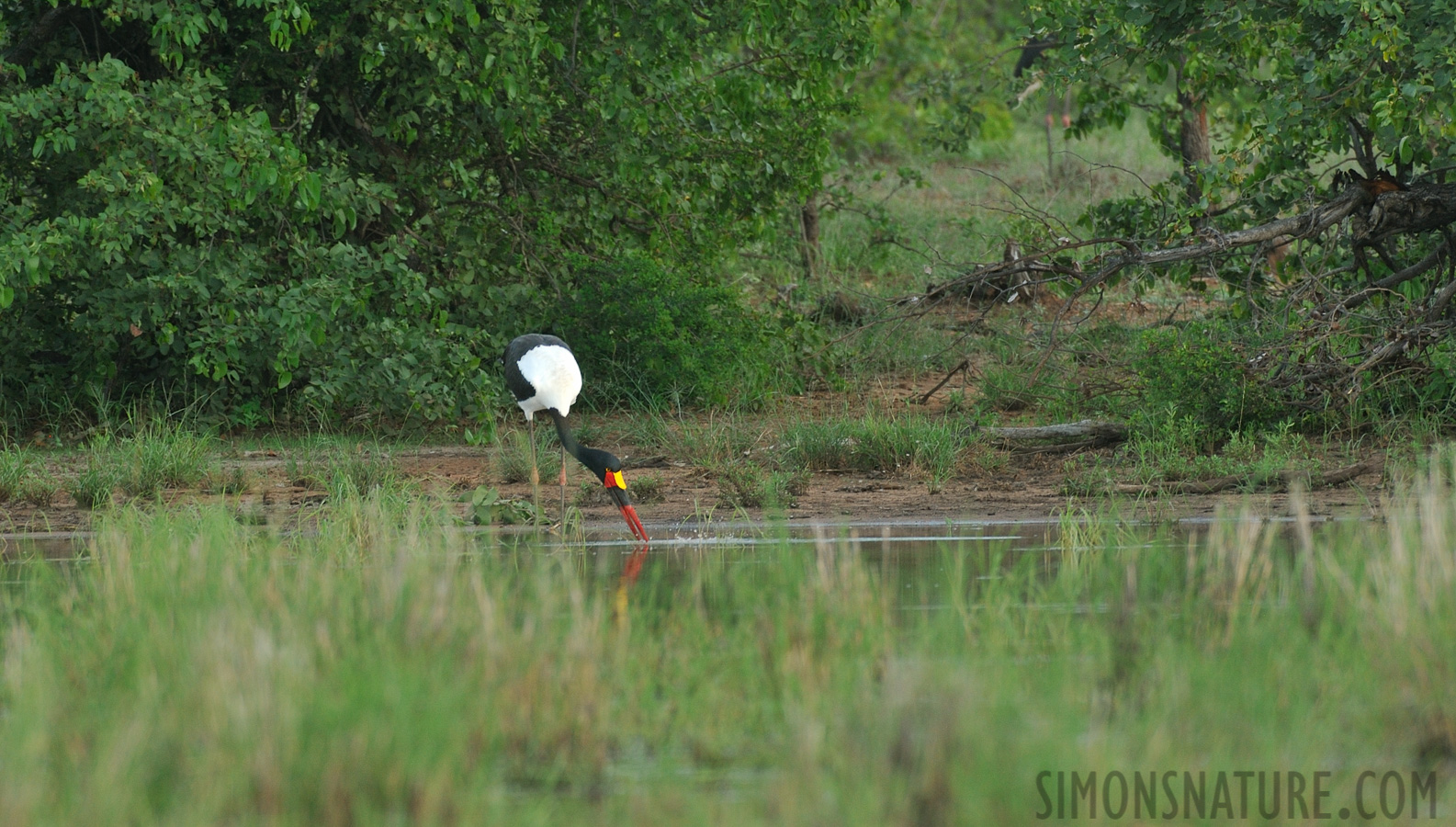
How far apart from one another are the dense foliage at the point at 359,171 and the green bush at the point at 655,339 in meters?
0.44

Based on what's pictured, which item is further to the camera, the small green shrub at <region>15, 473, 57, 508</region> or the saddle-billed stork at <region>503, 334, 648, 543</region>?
the saddle-billed stork at <region>503, 334, 648, 543</region>

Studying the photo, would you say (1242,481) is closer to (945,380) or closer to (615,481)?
(945,380)

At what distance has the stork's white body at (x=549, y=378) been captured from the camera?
34.4 ft

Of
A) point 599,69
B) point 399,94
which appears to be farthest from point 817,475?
point 399,94

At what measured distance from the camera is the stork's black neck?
9.35m

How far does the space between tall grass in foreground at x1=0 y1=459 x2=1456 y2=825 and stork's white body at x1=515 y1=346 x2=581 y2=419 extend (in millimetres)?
4086

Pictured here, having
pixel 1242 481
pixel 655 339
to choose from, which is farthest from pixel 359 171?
pixel 1242 481

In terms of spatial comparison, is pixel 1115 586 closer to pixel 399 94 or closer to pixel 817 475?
pixel 817 475

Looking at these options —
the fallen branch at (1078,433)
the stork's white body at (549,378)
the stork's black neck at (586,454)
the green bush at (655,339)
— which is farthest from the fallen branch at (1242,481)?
the green bush at (655,339)

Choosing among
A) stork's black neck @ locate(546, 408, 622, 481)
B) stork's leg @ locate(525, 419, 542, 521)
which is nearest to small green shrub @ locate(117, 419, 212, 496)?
stork's leg @ locate(525, 419, 542, 521)

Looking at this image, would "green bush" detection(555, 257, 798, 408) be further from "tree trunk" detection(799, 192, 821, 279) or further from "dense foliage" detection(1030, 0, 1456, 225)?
"tree trunk" detection(799, 192, 821, 279)

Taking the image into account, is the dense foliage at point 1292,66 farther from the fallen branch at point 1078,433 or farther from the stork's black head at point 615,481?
the stork's black head at point 615,481

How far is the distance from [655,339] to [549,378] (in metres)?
2.12

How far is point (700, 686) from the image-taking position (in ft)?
15.6
